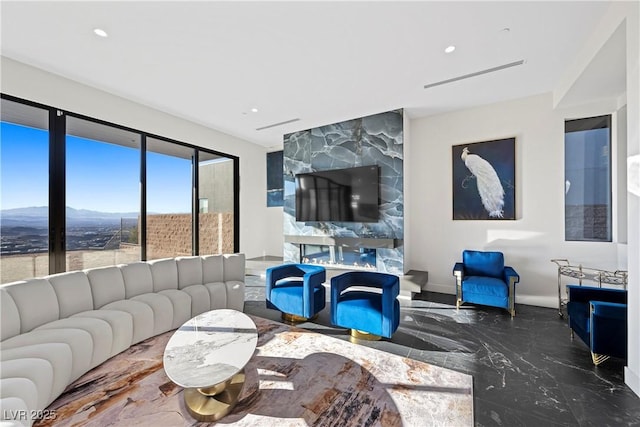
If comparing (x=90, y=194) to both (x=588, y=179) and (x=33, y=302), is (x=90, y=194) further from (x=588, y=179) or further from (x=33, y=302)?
(x=588, y=179)

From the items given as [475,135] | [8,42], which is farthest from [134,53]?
[475,135]

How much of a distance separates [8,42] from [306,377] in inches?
178

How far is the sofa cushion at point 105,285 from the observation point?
2.62 meters

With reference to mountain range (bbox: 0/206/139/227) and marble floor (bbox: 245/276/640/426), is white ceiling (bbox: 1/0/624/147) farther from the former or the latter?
marble floor (bbox: 245/276/640/426)

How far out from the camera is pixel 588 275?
334 cm

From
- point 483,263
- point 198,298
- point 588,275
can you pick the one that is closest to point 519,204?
point 483,263

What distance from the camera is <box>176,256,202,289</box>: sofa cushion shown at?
3.37 meters

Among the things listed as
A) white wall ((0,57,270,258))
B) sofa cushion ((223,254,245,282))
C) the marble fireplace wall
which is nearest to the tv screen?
the marble fireplace wall

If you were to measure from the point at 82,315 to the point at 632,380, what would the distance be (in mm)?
4574

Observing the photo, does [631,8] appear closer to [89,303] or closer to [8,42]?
[89,303]

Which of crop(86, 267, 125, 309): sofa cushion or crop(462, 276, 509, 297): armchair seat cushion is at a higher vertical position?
crop(86, 267, 125, 309): sofa cushion

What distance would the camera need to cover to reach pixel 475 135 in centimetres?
448

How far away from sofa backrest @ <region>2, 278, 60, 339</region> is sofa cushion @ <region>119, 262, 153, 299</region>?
0.60 m

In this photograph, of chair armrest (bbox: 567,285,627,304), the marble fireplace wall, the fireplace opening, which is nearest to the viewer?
chair armrest (bbox: 567,285,627,304)
